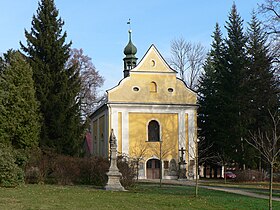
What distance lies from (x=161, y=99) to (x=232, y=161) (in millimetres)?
8512

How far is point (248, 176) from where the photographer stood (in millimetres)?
35688

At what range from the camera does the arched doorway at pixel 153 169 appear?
38906mm

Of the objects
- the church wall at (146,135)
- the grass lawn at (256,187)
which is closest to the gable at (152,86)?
the church wall at (146,135)

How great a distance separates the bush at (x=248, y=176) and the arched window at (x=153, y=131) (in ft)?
26.4

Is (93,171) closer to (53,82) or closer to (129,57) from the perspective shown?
(53,82)

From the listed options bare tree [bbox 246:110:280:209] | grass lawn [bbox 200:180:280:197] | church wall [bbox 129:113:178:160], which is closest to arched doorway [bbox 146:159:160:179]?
Result: church wall [bbox 129:113:178:160]

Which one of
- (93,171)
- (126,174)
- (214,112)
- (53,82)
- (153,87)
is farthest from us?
(214,112)

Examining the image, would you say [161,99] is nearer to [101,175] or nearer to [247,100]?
[247,100]

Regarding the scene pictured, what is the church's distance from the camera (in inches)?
1547

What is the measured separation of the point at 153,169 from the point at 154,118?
455 centimetres

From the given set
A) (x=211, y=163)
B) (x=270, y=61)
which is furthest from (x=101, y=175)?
Result: (x=211, y=163)

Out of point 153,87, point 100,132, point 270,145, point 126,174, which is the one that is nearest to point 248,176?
point 153,87

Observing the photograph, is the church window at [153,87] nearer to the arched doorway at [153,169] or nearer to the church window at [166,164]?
the arched doorway at [153,169]

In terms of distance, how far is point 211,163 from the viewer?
43812 millimetres
